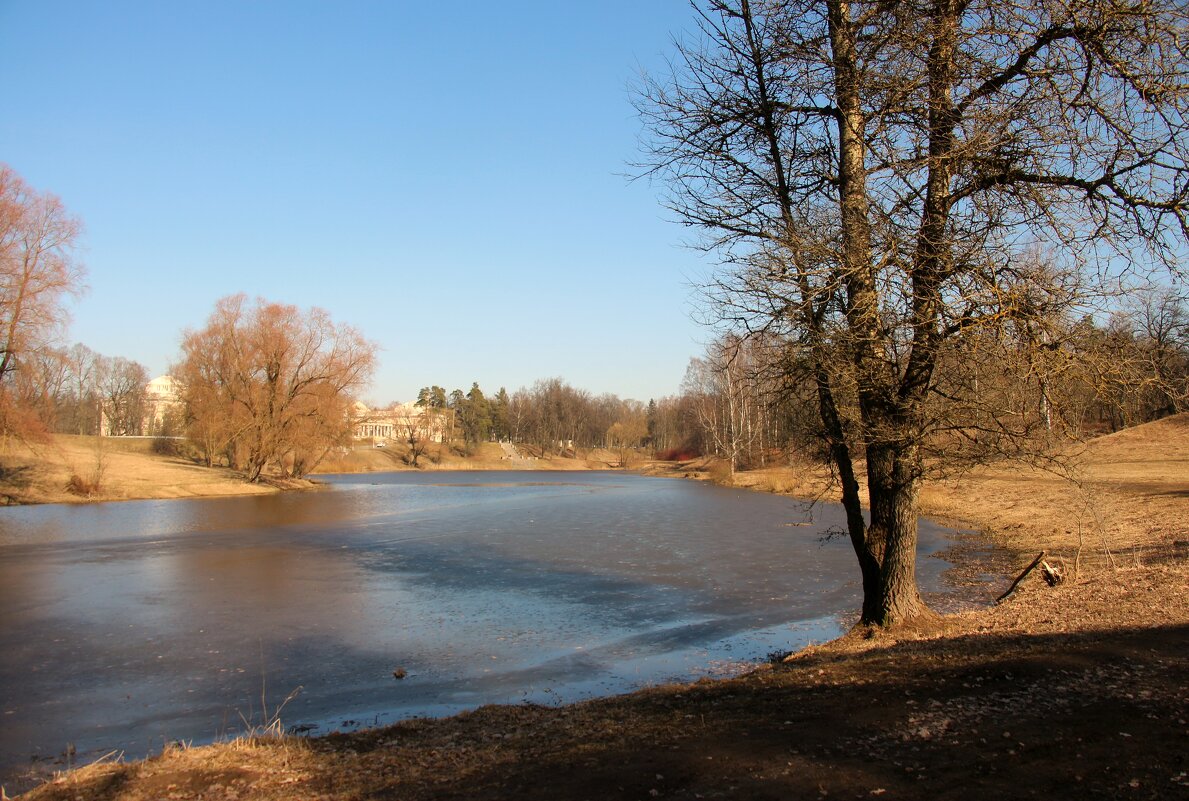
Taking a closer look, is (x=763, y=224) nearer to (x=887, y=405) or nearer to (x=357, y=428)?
(x=887, y=405)

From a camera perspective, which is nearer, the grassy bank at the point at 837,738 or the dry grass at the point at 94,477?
the grassy bank at the point at 837,738

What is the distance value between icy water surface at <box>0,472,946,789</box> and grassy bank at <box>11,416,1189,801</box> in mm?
2047

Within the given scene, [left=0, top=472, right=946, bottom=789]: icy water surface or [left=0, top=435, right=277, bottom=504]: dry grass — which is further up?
[left=0, top=435, right=277, bottom=504]: dry grass

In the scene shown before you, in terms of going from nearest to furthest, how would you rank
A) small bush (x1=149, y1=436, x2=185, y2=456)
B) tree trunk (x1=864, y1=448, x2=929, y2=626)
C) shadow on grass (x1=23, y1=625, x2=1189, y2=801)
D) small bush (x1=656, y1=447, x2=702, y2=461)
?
shadow on grass (x1=23, y1=625, x2=1189, y2=801)
tree trunk (x1=864, y1=448, x2=929, y2=626)
small bush (x1=149, y1=436, x2=185, y2=456)
small bush (x1=656, y1=447, x2=702, y2=461)

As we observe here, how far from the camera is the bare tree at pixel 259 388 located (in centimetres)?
4641

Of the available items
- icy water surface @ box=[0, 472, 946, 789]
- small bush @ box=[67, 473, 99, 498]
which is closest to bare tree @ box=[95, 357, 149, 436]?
small bush @ box=[67, 473, 99, 498]

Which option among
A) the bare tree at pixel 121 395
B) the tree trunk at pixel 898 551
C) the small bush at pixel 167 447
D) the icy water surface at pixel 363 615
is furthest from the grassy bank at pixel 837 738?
the bare tree at pixel 121 395

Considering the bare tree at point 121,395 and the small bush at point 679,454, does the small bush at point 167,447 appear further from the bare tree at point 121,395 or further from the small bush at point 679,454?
the small bush at point 679,454

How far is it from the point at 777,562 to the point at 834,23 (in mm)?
12987

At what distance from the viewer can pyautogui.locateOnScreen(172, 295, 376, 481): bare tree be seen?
46.4 metres

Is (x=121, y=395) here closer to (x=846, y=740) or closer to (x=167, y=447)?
(x=167, y=447)

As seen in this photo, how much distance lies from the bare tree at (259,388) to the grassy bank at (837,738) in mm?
43038

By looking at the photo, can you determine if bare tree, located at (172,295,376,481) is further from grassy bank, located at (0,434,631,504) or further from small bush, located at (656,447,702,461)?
small bush, located at (656,447,702,461)

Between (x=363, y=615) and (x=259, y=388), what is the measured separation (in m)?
37.3
